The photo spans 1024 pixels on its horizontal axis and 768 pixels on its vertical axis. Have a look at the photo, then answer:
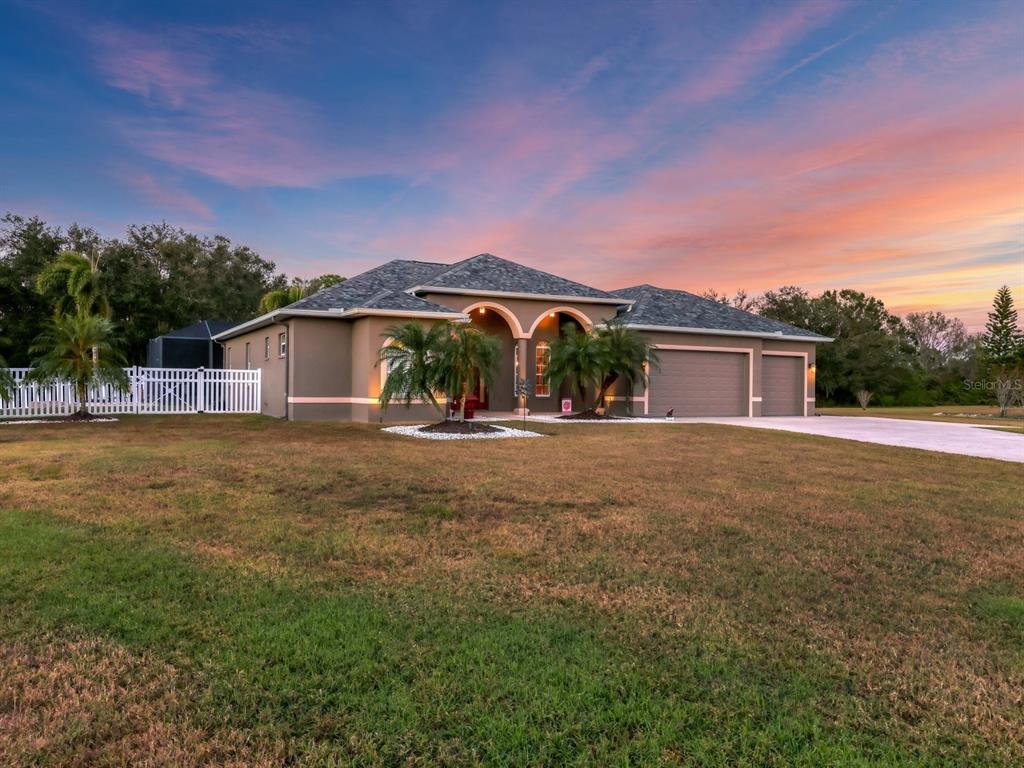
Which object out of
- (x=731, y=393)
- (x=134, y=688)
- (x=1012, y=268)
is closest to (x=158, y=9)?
(x=134, y=688)

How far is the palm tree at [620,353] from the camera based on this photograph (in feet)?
62.0

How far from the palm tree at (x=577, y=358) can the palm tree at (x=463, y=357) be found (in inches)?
195

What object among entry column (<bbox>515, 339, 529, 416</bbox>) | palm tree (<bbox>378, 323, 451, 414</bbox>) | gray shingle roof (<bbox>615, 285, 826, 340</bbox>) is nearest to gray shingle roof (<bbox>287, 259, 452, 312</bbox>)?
entry column (<bbox>515, 339, 529, 416</bbox>)

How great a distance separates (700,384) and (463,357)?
1250 centimetres

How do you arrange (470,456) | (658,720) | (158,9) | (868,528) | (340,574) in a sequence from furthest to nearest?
(158,9) < (470,456) < (868,528) < (340,574) < (658,720)

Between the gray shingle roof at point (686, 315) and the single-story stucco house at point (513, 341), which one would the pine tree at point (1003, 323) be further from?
the gray shingle roof at point (686, 315)

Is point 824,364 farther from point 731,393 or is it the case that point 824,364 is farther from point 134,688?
point 134,688

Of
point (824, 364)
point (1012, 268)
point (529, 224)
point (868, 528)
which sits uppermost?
point (529, 224)

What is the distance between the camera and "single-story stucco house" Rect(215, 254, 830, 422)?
1811 cm

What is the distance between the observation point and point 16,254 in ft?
102

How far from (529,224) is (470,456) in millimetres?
15481

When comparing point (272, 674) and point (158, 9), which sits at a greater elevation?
point (158, 9)

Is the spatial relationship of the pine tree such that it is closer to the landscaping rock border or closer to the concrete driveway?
the concrete driveway

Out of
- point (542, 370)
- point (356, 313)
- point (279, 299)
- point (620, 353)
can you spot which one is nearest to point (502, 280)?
point (542, 370)
